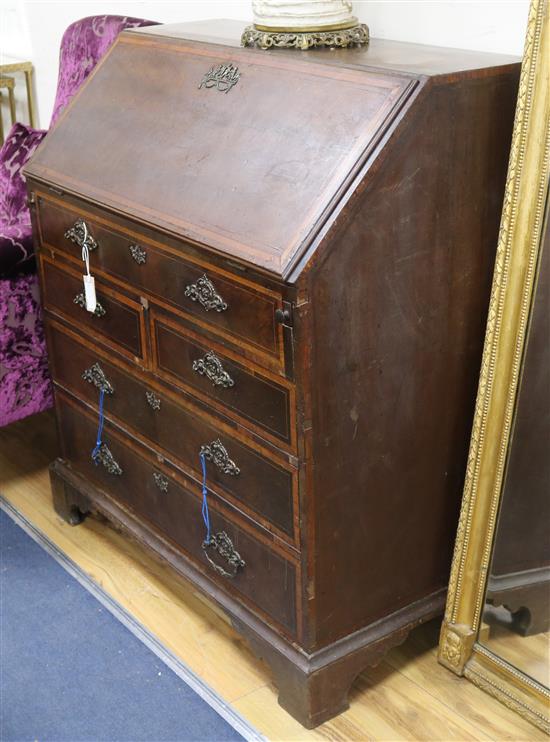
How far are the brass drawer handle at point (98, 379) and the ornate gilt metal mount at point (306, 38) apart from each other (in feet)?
2.66

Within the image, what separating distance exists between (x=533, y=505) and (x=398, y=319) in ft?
1.53

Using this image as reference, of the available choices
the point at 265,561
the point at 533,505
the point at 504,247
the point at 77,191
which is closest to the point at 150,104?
the point at 77,191

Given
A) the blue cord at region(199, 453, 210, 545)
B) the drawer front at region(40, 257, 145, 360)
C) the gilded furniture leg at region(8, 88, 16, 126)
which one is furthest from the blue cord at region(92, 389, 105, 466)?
the gilded furniture leg at region(8, 88, 16, 126)

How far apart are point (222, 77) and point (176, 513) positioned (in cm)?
94

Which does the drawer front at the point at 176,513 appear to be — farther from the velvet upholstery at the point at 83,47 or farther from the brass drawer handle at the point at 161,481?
the velvet upholstery at the point at 83,47

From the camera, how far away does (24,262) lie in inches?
99.1

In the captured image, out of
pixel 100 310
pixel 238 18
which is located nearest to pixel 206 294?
pixel 100 310

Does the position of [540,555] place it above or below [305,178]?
below

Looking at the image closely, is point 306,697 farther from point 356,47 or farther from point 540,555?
point 356,47

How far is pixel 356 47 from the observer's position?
1.98 m

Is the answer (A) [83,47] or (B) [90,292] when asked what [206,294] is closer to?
(B) [90,292]

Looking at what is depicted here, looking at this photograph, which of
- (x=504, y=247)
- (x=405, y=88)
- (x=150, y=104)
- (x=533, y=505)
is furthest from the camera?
(x=150, y=104)

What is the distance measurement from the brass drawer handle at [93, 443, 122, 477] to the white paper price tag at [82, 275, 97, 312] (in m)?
0.40

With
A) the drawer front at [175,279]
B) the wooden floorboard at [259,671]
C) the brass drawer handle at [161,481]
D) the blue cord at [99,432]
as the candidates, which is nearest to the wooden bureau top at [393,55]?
the drawer front at [175,279]
